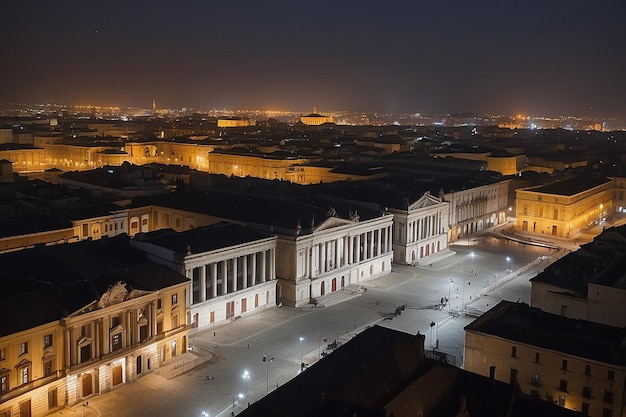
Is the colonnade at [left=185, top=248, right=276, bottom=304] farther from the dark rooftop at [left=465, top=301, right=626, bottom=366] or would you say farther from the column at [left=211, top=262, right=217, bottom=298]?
the dark rooftop at [left=465, top=301, right=626, bottom=366]

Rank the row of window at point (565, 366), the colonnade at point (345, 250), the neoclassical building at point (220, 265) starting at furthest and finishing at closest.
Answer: the colonnade at point (345, 250), the neoclassical building at point (220, 265), the row of window at point (565, 366)

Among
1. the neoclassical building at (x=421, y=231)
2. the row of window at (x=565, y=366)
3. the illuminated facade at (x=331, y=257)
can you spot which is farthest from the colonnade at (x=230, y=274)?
the row of window at (x=565, y=366)

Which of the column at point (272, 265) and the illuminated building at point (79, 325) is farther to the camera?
the column at point (272, 265)

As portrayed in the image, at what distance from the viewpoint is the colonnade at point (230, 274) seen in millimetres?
56719

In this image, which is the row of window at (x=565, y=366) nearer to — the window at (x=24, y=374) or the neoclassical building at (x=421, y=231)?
the window at (x=24, y=374)

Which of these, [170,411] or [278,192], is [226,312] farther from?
[278,192]

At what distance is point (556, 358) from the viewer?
132ft

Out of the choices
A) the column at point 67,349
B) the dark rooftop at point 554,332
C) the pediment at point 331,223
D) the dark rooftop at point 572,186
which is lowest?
the column at point 67,349

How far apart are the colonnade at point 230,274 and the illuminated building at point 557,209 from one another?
173ft

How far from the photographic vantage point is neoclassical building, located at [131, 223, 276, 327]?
56.2 meters

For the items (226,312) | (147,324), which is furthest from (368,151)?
(147,324)

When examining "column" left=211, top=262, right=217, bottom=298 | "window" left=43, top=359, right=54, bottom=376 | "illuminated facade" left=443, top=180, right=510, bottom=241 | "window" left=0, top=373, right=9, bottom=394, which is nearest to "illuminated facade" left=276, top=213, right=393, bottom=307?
"column" left=211, top=262, right=217, bottom=298

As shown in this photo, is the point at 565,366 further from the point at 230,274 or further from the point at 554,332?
the point at 230,274

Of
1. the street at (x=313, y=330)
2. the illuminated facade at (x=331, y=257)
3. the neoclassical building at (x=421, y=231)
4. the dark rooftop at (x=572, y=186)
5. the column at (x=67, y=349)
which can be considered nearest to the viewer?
the column at (x=67, y=349)
